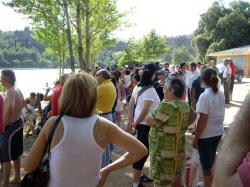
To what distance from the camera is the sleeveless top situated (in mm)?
2547

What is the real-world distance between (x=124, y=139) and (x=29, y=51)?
83352mm

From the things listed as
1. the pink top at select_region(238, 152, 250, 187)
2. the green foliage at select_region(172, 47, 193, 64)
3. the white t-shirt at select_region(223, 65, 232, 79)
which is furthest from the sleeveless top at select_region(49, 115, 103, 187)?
the green foliage at select_region(172, 47, 193, 64)

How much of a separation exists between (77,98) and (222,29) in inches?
2160

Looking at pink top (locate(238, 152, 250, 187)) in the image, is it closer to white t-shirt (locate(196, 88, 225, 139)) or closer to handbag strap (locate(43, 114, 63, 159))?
handbag strap (locate(43, 114, 63, 159))

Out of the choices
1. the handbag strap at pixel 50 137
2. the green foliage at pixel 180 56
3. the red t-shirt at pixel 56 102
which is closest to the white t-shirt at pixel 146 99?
the red t-shirt at pixel 56 102

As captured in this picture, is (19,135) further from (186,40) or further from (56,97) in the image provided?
(186,40)

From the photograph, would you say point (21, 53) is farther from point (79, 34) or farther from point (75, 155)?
point (75, 155)

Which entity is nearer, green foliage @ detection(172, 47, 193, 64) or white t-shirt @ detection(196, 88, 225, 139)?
white t-shirt @ detection(196, 88, 225, 139)

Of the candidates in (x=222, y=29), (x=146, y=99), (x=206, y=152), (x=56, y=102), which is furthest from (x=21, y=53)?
(x=206, y=152)

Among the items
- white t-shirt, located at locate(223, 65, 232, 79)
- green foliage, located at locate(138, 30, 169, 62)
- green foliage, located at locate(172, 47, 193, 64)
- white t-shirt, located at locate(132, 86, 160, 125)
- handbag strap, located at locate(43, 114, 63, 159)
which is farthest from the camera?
green foliage, located at locate(172, 47, 193, 64)

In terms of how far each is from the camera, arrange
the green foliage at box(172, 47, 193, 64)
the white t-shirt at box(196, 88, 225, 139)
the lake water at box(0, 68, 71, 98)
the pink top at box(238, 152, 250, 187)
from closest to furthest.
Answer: the pink top at box(238, 152, 250, 187) → the white t-shirt at box(196, 88, 225, 139) → the lake water at box(0, 68, 71, 98) → the green foliage at box(172, 47, 193, 64)

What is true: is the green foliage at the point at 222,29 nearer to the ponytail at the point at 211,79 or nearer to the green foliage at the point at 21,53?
the green foliage at the point at 21,53

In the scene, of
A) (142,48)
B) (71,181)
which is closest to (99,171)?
(71,181)

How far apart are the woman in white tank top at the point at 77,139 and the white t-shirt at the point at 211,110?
224 cm
